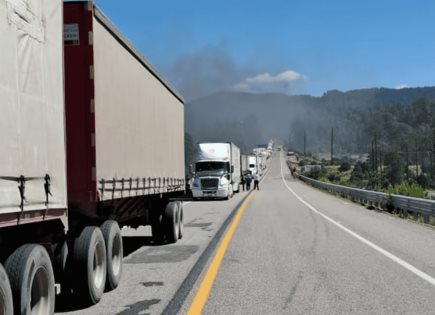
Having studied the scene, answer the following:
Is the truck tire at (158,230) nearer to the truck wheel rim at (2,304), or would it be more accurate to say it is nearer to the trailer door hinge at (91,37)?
the trailer door hinge at (91,37)

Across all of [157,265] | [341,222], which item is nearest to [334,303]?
[157,265]

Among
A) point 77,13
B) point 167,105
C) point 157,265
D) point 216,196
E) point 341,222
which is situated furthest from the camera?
point 216,196

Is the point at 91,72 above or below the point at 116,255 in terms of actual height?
above

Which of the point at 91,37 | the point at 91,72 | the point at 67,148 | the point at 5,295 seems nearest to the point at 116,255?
the point at 67,148

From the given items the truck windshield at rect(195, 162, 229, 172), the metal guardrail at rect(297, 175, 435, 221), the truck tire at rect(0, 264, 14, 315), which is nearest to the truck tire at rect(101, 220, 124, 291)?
the truck tire at rect(0, 264, 14, 315)

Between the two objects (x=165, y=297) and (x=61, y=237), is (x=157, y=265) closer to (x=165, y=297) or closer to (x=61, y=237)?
(x=165, y=297)

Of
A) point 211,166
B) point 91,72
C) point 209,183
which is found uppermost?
point 91,72

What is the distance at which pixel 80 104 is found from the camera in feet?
23.8

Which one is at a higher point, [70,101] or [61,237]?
[70,101]

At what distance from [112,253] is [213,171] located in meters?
28.8

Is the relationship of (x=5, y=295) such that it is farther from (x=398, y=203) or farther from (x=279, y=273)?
(x=398, y=203)

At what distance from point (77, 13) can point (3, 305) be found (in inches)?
155

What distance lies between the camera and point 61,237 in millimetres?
6723

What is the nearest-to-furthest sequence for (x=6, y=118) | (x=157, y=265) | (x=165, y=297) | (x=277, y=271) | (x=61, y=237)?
(x=6, y=118) < (x=61, y=237) < (x=165, y=297) < (x=277, y=271) < (x=157, y=265)
